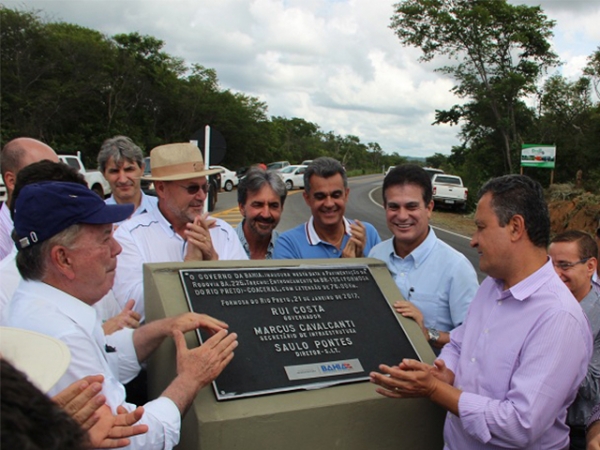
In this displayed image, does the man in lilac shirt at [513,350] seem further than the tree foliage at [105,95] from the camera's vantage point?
No

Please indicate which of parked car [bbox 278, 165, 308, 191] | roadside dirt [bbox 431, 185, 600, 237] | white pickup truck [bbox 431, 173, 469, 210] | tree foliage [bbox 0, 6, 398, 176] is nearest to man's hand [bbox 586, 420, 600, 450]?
roadside dirt [bbox 431, 185, 600, 237]

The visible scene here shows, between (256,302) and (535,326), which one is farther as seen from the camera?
(256,302)

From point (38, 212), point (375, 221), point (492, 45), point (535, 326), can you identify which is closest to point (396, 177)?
point (535, 326)

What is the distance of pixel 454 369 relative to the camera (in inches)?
88.6

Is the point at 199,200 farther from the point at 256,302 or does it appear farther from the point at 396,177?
the point at 396,177

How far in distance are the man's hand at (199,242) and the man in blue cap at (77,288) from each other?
778 mm

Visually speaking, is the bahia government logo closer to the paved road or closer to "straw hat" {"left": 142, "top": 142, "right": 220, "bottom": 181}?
"straw hat" {"left": 142, "top": 142, "right": 220, "bottom": 181}

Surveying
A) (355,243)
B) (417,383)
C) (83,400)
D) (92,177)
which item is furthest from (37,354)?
(92,177)

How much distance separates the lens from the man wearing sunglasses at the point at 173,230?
2.78m

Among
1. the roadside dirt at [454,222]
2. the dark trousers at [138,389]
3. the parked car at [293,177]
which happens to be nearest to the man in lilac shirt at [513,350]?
the dark trousers at [138,389]

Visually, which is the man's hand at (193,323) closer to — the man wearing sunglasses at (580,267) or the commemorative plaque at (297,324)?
the commemorative plaque at (297,324)

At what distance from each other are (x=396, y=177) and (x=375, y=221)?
15717 millimetres

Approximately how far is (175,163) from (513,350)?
215 centimetres

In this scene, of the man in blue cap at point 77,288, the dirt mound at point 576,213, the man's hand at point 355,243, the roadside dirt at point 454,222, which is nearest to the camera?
the man in blue cap at point 77,288
